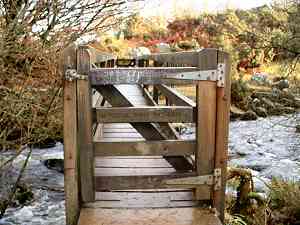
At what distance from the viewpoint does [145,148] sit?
3326 mm

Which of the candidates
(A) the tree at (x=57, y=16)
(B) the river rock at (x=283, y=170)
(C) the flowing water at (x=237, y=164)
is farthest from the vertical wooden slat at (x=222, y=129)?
(B) the river rock at (x=283, y=170)

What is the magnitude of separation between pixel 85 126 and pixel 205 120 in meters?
0.94

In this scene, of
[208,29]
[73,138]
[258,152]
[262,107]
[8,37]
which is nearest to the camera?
[73,138]

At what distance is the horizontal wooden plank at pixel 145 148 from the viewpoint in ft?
10.8

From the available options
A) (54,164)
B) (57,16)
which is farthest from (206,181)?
(54,164)

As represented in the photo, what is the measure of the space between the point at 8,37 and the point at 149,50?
55.1 ft

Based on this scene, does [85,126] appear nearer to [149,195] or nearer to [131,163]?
[149,195]

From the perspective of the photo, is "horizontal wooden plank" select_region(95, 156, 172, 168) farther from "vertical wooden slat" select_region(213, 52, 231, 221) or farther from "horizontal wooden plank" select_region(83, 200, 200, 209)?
"vertical wooden slat" select_region(213, 52, 231, 221)

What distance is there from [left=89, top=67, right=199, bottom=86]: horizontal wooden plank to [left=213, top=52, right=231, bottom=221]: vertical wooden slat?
0.24 metres

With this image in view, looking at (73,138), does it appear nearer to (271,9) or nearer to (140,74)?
(140,74)

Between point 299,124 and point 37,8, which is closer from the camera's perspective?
point 37,8

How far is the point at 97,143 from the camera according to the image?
330cm

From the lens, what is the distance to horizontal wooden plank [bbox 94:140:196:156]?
3.30 m

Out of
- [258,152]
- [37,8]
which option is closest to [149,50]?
[258,152]
